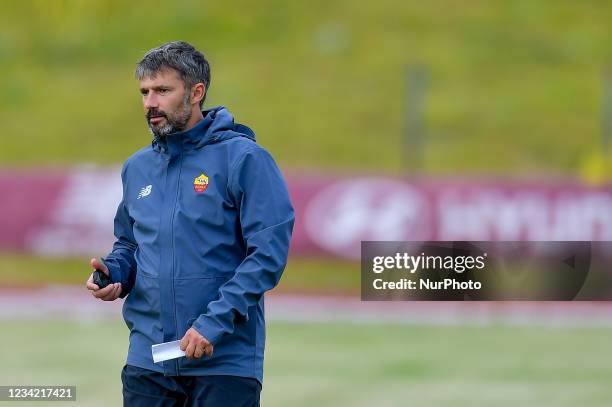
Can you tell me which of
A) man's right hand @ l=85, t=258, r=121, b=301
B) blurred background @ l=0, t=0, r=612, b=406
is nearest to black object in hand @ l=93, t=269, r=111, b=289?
man's right hand @ l=85, t=258, r=121, b=301

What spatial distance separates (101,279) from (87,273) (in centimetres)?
1317

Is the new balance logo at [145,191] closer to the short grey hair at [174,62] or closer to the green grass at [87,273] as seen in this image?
the short grey hair at [174,62]

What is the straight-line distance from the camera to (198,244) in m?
4.24

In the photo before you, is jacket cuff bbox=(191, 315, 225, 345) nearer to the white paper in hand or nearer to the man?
the man

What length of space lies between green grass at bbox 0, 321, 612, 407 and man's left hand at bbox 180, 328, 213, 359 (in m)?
4.02

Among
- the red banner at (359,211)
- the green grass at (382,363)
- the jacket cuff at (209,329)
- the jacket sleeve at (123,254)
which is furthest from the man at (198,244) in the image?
the red banner at (359,211)

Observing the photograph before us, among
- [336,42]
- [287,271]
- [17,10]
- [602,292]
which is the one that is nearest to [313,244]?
[287,271]

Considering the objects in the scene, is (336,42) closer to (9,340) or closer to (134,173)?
(9,340)

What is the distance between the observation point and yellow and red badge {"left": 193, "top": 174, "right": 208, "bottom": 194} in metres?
4.27

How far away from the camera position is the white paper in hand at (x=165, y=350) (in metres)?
4.16

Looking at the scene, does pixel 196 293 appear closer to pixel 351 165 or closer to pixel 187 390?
pixel 187 390

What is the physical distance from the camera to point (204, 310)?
4.25 meters

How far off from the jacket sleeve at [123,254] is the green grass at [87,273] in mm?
11565

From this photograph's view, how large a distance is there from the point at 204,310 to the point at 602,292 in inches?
452
